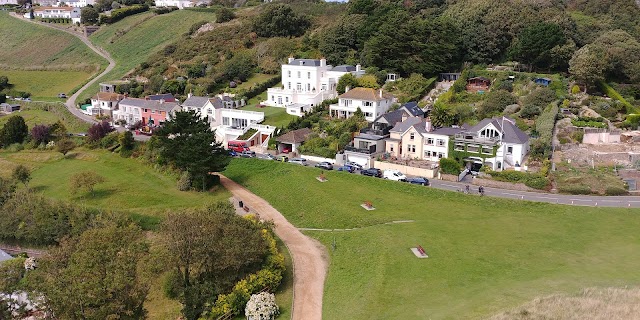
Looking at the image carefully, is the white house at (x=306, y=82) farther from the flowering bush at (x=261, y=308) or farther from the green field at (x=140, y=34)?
the green field at (x=140, y=34)

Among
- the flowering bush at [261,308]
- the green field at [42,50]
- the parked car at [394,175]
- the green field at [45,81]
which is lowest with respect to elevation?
the flowering bush at [261,308]

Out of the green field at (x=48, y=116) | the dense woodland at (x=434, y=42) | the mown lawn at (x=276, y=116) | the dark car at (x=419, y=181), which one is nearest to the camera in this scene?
the dark car at (x=419, y=181)

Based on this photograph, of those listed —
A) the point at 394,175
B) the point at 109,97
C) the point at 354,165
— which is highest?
the point at 109,97

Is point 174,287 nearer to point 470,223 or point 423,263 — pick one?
point 423,263

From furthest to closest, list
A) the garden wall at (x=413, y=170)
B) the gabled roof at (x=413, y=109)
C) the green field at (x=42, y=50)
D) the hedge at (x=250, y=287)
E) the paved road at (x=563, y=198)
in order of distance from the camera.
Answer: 1. the green field at (x=42, y=50)
2. the gabled roof at (x=413, y=109)
3. the garden wall at (x=413, y=170)
4. the paved road at (x=563, y=198)
5. the hedge at (x=250, y=287)

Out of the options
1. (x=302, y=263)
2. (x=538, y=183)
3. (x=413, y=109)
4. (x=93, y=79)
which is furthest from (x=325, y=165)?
(x=93, y=79)

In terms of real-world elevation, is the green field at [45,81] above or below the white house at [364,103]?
above

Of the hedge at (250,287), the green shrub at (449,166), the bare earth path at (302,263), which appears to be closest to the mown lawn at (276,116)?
the bare earth path at (302,263)

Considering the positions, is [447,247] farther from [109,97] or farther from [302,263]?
[109,97]
